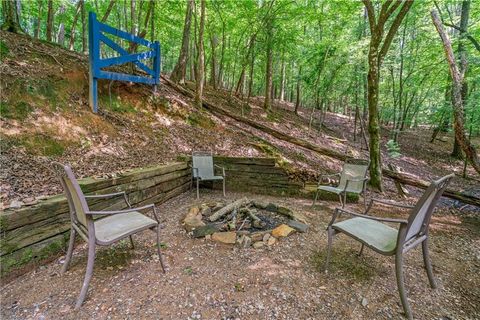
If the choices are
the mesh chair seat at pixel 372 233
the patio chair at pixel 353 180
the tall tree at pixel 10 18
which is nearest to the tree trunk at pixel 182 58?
the tall tree at pixel 10 18

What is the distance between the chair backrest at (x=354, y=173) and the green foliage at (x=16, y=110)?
498 cm

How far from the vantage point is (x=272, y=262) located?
233 cm

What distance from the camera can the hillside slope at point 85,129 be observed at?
2822mm

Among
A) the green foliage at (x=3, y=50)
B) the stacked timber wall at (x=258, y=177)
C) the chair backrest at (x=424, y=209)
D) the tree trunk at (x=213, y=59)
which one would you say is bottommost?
the stacked timber wall at (x=258, y=177)

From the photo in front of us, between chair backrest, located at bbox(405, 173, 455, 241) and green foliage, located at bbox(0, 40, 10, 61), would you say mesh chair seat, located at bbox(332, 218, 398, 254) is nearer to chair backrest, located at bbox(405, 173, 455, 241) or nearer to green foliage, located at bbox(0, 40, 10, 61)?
chair backrest, located at bbox(405, 173, 455, 241)

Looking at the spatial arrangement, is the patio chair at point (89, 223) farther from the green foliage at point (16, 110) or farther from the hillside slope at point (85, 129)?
the green foliage at point (16, 110)

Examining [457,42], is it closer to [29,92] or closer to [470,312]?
[470,312]

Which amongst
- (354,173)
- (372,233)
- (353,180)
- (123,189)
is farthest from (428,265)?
(123,189)

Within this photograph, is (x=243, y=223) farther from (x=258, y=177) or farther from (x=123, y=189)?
(x=258, y=177)

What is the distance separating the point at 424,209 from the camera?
1.82 m

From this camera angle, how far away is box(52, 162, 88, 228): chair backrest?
5.49 feet

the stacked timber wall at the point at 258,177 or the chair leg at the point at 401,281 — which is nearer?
the chair leg at the point at 401,281

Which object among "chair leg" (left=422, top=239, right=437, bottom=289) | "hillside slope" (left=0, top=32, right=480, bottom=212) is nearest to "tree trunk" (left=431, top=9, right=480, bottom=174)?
"hillside slope" (left=0, top=32, right=480, bottom=212)

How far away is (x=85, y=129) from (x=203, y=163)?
2.01 meters
